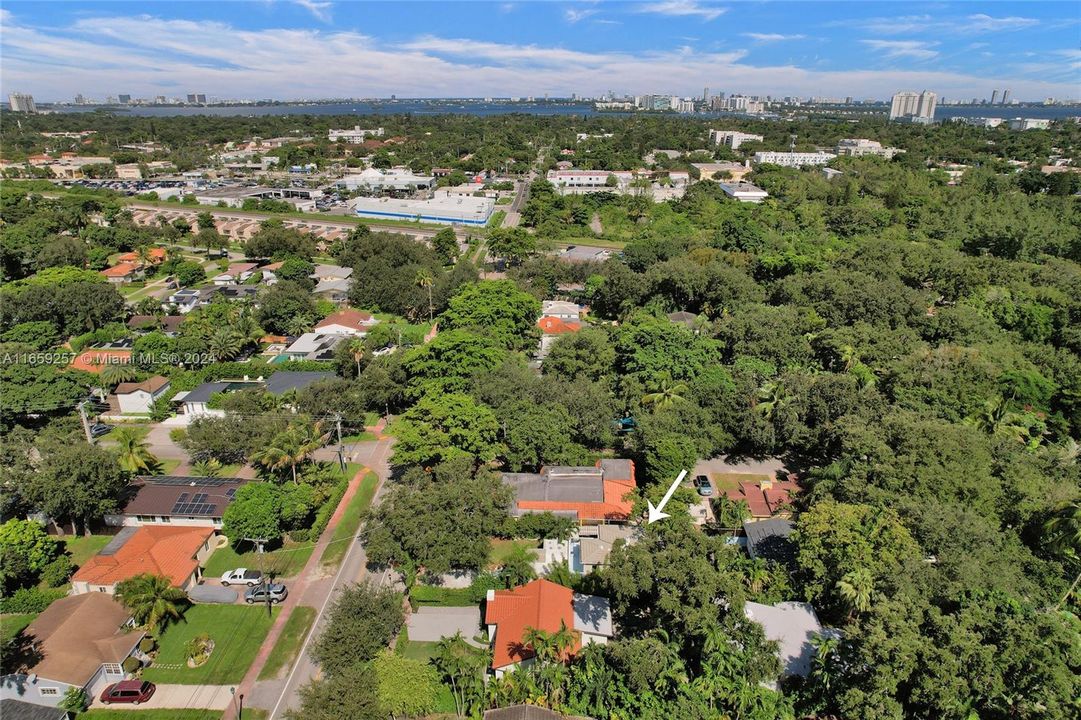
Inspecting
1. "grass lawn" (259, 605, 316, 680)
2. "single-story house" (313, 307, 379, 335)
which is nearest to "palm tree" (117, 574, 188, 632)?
"grass lawn" (259, 605, 316, 680)

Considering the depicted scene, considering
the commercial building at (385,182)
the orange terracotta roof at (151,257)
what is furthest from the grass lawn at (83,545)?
the commercial building at (385,182)

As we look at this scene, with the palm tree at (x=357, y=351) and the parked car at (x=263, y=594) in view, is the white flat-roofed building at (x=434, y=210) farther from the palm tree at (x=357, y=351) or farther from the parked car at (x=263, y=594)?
the parked car at (x=263, y=594)

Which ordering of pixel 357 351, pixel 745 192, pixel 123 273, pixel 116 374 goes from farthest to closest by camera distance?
pixel 745 192
pixel 123 273
pixel 357 351
pixel 116 374

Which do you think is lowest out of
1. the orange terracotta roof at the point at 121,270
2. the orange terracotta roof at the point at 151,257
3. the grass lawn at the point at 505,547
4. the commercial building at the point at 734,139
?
the grass lawn at the point at 505,547

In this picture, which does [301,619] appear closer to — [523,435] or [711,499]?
[523,435]

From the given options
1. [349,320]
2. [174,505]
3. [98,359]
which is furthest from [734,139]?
[174,505]

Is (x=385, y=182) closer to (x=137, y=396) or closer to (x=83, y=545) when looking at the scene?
(x=137, y=396)
